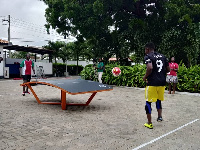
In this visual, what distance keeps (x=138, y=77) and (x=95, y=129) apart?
9539 millimetres

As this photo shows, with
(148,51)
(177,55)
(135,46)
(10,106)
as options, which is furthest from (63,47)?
(148,51)

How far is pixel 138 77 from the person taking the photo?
1434 centimetres

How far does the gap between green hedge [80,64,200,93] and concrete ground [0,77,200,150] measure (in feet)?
14.6

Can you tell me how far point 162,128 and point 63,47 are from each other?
31.5 m

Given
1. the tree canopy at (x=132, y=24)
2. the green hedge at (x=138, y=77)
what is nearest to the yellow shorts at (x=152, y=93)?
the green hedge at (x=138, y=77)

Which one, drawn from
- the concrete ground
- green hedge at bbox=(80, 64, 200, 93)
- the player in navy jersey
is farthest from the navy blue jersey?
green hedge at bbox=(80, 64, 200, 93)

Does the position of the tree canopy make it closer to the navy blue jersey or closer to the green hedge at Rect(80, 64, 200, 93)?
the green hedge at Rect(80, 64, 200, 93)

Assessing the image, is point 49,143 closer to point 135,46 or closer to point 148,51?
point 148,51

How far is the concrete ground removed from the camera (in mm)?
4172

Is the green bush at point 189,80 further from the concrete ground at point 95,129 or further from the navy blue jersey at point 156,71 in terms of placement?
the navy blue jersey at point 156,71

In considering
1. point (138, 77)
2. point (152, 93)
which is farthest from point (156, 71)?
point (138, 77)

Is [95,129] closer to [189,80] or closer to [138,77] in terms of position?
[189,80]

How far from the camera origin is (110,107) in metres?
7.95

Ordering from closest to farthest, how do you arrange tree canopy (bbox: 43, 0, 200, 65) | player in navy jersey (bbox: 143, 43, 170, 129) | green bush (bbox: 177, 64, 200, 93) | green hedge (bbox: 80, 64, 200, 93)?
player in navy jersey (bbox: 143, 43, 170, 129), green bush (bbox: 177, 64, 200, 93), green hedge (bbox: 80, 64, 200, 93), tree canopy (bbox: 43, 0, 200, 65)
